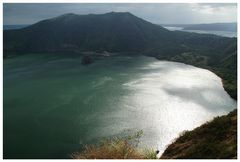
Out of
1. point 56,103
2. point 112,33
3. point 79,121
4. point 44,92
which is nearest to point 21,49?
point 112,33

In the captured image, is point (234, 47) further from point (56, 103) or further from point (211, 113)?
point (56, 103)

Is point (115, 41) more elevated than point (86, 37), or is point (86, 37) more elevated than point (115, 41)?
point (86, 37)

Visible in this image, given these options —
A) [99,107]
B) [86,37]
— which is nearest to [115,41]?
[86,37]

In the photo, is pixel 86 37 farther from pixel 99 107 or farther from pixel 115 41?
pixel 99 107

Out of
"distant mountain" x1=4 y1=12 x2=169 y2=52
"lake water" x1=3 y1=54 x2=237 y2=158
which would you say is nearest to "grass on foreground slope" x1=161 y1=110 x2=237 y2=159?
"lake water" x1=3 y1=54 x2=237 y2=158

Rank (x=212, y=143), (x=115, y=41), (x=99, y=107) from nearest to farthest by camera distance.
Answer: (x=212, y=143) → (x=99, y=107) → (x=115, y=41)

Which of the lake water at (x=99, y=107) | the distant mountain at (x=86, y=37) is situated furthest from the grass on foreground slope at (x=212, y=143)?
the distant mountain at (x=86, y=37)
